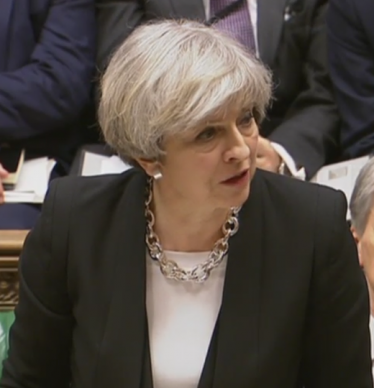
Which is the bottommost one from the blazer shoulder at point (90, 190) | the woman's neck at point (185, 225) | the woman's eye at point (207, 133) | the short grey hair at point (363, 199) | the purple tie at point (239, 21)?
the short grey hair at point (363, 199)

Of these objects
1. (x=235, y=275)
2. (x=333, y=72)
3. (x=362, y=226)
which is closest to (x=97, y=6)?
(x=333, y=72)

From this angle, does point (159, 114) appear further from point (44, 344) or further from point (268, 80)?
point (44, 344)

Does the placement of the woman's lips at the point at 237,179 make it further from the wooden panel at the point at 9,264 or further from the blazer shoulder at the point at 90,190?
the wooden panel at the point at 9,264

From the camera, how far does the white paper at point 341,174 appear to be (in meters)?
2.02

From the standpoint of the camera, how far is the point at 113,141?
1.28 m

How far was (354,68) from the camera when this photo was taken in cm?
218

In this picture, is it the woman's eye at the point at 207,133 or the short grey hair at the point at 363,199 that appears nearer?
the woman's eye at the point at 207,133

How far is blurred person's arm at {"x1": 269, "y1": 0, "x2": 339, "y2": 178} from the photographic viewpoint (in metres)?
2.13

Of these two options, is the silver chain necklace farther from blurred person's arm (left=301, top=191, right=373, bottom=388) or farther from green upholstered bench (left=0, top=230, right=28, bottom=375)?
green upholstered bench (left=0, top=230, right=28, bottom=375)

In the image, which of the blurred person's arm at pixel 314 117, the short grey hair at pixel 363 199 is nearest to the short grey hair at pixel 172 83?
the short grey hair at pixel 363 199

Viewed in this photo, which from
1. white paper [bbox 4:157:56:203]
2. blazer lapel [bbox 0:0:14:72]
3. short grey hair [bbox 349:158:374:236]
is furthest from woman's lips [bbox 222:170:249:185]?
blazer lapel [bbox 0:0:14:72]

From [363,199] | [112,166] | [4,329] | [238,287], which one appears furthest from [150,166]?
[112,166]

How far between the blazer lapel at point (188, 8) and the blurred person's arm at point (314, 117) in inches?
11.8

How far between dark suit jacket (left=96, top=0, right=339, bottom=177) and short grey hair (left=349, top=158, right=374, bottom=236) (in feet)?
1.63
